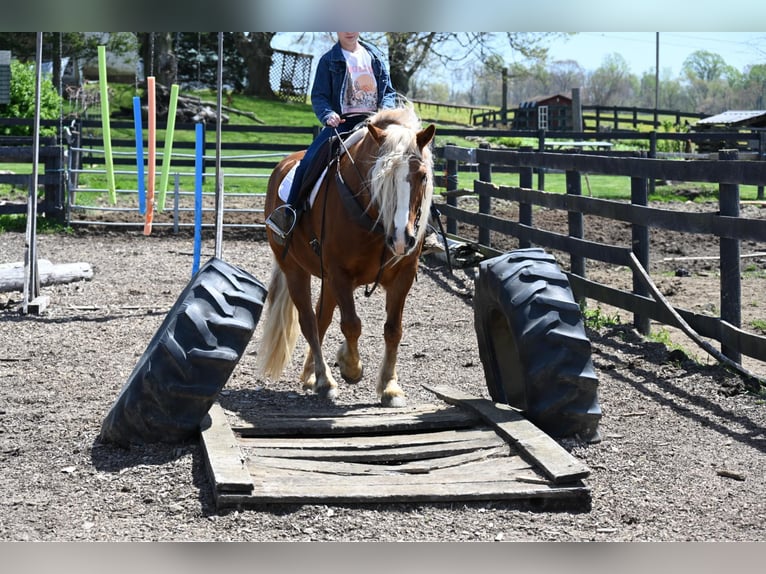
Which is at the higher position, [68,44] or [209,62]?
[209,62]

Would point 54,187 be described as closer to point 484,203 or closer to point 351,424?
point 484,203

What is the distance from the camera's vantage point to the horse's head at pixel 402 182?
5.09 meters

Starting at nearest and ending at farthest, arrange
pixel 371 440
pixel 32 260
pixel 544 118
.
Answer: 1. pixel 371 440
2. pixel 32 260
3. pixel 544 118

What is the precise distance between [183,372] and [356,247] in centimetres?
147

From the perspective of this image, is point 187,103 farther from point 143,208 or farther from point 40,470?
point 40,470

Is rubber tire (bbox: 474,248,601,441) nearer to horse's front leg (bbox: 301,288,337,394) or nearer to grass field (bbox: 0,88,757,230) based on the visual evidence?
horse's front leg (bbox: 301,288,337,394)

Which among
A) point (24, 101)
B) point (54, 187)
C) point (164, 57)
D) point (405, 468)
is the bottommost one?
point (405, 468)

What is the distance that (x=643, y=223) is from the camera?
7.75 meters

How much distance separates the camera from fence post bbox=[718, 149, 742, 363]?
21.4 feet

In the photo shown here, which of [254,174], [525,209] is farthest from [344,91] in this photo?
[254,174]

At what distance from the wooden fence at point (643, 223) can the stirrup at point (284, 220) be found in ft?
9.24

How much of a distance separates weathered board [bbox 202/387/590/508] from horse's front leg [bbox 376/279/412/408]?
0.24 m

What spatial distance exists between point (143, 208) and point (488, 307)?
5.35 metres

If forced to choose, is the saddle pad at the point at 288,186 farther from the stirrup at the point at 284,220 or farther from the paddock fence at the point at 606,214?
the paddock fence at the point at 606,214
